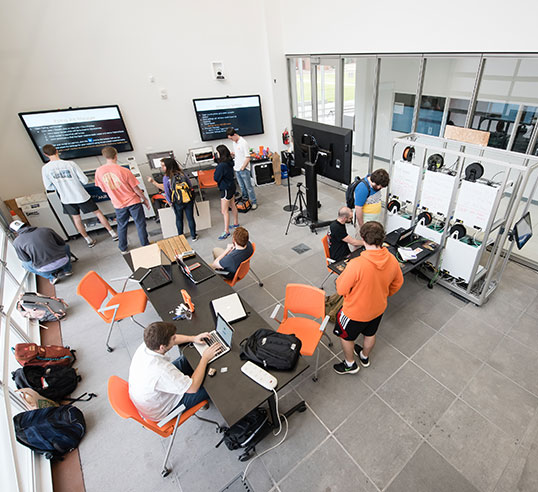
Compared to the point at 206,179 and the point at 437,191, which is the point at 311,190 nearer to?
the point at 437,191

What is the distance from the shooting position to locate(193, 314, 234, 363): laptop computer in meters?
2.46

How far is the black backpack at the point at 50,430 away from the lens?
2.36m

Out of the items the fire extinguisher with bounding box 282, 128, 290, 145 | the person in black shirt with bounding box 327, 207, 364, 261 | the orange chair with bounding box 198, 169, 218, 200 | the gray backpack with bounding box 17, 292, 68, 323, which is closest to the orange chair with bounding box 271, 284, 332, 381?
the person in black shirt with bounding box 327, 207, 364, 261

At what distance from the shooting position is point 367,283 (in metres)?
2.38

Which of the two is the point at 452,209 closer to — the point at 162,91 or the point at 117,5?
the point at 162,91

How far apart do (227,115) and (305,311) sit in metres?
5.60

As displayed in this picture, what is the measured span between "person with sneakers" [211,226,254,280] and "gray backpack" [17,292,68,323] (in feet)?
7.55

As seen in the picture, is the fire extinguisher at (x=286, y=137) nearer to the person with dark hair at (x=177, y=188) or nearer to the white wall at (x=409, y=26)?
the white wall at (x=409, y=26)

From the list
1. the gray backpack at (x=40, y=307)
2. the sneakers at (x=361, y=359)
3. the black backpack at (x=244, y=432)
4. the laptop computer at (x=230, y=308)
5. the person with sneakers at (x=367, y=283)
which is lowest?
the sneakers at (x=361, y=359)

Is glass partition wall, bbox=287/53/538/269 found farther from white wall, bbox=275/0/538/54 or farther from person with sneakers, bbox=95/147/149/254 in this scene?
person with sneakers, bbox=95/147/149/254

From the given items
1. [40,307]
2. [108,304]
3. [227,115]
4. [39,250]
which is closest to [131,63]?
[227,115]

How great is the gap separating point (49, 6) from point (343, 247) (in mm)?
6238

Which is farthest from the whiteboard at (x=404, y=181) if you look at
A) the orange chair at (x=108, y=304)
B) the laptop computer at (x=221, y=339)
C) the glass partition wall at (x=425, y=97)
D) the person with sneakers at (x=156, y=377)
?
the orange chair at (x=108, y=304)

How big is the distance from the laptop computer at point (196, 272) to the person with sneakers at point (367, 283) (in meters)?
1.52
